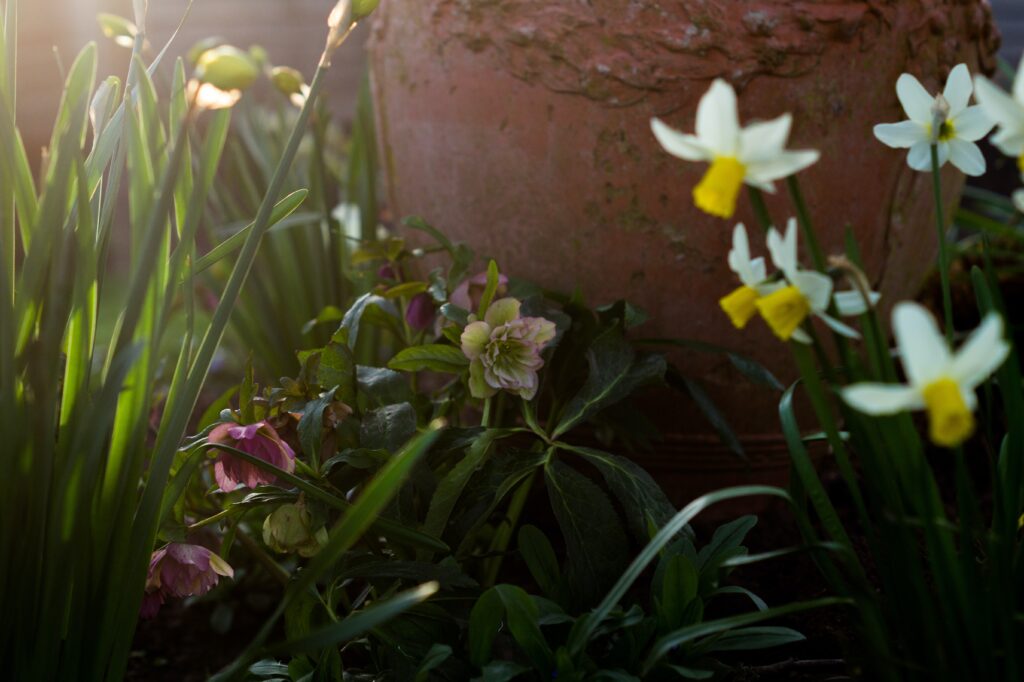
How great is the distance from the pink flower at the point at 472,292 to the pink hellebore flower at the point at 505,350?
0.12 meters

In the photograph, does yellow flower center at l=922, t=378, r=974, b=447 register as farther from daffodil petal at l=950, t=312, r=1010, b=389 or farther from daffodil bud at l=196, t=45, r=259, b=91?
daffodil bud at l=196, t=45, r=259, b=91

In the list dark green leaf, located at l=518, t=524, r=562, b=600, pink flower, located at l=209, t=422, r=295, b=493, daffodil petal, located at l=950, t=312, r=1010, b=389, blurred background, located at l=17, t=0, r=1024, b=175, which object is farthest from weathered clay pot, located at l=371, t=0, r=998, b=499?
blurred background, located at l=17, t=0, r=1024, b=175

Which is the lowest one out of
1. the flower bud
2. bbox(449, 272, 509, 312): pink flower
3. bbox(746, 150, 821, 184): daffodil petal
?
the flower bud

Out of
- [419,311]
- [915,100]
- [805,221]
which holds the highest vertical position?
[915,100]

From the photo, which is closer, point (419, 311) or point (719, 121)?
point (719, 121)

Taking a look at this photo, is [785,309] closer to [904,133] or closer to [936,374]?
[936,374]

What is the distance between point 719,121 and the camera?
1.99ft

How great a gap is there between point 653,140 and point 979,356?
2.50 ft

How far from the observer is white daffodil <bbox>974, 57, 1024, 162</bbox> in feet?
1.92

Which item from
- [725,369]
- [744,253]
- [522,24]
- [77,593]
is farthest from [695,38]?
[77,593]

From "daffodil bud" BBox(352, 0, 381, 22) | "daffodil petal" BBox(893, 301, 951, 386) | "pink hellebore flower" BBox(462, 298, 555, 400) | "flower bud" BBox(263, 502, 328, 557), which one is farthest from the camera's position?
"pink hellebore flower" BBox(462, 298, 555, 400)

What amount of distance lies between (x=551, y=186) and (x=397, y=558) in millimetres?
537

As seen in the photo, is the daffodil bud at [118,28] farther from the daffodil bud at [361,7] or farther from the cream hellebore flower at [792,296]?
the cream hellebore flower at [792,296]

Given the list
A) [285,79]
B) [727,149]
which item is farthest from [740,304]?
[285,79]
